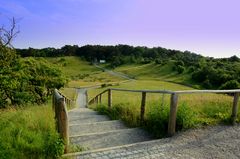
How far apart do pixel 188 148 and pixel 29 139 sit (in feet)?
10.2

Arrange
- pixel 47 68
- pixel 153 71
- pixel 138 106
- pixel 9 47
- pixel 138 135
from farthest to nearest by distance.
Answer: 1. pixel 153 71
2. pixel 47 68
3. pixel 9 47
4. pixel 138 106
5. pixel 138 135

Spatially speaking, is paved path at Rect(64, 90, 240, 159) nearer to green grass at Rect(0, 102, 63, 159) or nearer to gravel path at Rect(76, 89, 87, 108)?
green grass at Rect(0, 102, 63, 159)

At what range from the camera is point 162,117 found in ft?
21.5

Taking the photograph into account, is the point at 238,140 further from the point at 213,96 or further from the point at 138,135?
the point at 213,96

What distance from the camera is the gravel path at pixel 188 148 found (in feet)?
16.7

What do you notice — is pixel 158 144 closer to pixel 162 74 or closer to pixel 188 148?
pixel 188 148

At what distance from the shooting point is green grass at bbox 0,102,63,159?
182 inches

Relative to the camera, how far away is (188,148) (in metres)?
5.53

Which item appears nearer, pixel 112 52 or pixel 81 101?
pixel 81 101

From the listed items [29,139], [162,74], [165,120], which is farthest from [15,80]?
[162,74]

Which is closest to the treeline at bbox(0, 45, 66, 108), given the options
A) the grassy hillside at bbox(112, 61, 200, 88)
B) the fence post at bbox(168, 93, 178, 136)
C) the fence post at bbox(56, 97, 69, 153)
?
the fence post at bbox(56, 97, 69, 153)

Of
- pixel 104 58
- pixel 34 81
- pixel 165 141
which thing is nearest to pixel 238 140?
pixel 165 141

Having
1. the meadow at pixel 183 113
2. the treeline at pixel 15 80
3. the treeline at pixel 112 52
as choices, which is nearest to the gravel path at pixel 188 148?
the meadow at pixel 183 113

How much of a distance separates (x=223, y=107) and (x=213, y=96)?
1110 millimetres
